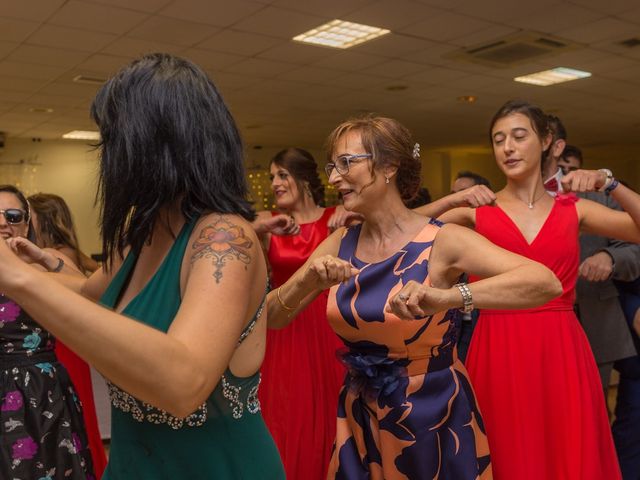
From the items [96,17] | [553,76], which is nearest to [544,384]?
[96,17]

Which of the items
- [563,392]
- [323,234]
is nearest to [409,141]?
[563,392]

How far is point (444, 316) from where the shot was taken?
1.98 meters

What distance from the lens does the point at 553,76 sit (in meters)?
8.85

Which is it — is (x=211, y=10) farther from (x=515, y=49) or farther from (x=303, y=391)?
(x=303, y=391)

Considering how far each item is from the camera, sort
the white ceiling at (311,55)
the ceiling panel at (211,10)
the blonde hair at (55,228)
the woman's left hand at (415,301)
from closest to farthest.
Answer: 1. the woman's left hand at (415,301)
2. the blonde hair at (55,228)
3. the ceiling panel at (211,10)
4. the white ceiling at (311,55)

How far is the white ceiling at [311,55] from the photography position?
5.85m

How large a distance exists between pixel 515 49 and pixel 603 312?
459 cm

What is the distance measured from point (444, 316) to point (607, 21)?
5.49 meters

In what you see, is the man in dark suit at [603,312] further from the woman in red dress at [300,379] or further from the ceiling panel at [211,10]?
the ceiling panel at [211,10]

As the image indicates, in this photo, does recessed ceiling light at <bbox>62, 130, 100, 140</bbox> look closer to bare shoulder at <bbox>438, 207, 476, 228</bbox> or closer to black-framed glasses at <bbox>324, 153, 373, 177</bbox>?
Result: bare shoulder at <bbox>438, 207, 476, 228</bbox>

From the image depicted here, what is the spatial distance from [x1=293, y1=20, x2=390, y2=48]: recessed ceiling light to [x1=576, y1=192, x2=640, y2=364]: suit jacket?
3.60 metres

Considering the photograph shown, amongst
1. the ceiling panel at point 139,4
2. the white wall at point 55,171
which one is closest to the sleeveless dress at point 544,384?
the ceiling panel at point 139,4

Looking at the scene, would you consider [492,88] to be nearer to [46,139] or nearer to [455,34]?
[455,34]

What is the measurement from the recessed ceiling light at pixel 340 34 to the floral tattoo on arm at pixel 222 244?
5471 mm
